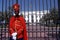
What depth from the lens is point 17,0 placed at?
5.48m

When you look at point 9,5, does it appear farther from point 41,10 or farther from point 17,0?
point 41,10

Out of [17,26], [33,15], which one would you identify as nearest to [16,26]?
[17,26]

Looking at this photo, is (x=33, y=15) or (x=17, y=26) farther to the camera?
(x=33, y=15)

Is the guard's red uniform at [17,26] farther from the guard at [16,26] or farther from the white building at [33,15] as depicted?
the white building at [33,15]

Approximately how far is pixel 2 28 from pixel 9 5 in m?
0.84

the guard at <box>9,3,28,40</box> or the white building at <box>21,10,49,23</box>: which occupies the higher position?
the white building at <box>21,10,49,23</box>

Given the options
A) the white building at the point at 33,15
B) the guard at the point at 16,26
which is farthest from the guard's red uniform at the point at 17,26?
the white building at the point at 33,15

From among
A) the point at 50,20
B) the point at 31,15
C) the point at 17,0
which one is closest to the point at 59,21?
the point at 50,20

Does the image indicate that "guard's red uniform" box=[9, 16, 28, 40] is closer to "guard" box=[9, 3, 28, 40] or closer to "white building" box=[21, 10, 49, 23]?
"guard" box=[9, 3, 28, 40]

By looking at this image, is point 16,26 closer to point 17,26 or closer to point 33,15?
point 17,26

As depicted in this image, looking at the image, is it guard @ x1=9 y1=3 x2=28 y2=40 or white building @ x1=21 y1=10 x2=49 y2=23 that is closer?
guard @ x1=9 y1=3 x2=28 y2=40

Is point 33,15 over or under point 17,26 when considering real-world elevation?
over

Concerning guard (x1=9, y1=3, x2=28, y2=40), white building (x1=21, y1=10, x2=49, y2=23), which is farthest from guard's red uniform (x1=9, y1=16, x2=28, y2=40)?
white building (x1=21, y1=10, x2=49, y2=23)

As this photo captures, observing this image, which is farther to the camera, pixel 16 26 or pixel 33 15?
pixel 33 15
